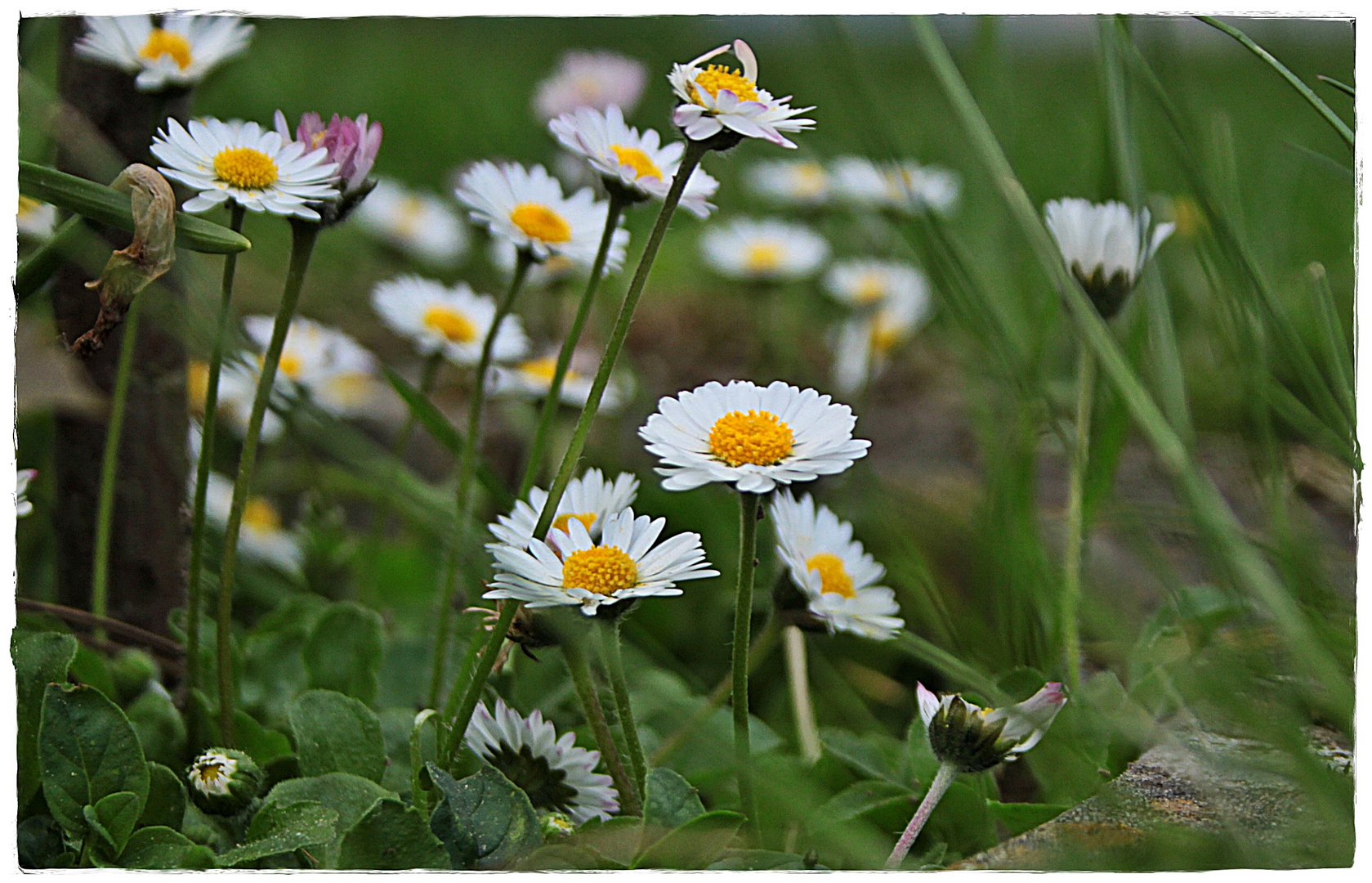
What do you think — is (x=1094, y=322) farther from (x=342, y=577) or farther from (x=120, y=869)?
(x=342, y=577)

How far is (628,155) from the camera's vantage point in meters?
0.48

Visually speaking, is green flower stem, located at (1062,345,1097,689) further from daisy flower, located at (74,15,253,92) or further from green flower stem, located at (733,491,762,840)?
daisy flower, located at (74,15,253,92)

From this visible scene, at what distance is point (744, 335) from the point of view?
131 cm

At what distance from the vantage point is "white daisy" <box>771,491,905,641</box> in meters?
0.48

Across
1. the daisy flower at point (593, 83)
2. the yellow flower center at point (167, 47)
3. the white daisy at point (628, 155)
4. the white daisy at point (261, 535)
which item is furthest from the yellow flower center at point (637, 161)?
the daisy flower at point (593, 83)

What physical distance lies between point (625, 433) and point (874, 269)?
0.30m

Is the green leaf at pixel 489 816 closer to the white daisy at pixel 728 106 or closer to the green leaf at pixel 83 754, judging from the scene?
the green leaf at pixel 83 754

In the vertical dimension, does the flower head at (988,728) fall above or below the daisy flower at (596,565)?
below

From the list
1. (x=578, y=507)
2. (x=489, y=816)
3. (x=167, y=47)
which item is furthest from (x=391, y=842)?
(x=167, y=47)

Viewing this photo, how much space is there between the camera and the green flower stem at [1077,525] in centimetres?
51

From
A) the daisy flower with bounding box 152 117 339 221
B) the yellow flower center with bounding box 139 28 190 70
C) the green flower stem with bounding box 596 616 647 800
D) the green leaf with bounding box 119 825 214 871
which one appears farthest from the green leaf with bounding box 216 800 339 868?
the yellow flower center with bounding box 139 28 190 70

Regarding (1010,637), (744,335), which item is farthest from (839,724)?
(744,335)

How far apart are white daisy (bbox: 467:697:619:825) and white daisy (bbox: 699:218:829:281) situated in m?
0.65

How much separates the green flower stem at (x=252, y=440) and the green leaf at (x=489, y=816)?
0.12 metres
